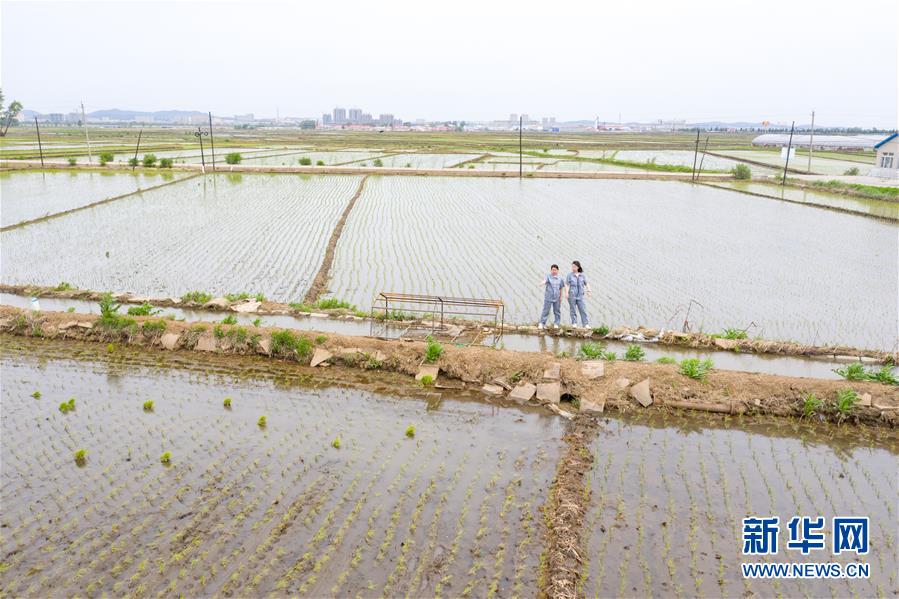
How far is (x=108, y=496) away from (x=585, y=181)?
28059mm

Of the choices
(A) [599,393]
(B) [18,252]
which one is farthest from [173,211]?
(A) [599,393]

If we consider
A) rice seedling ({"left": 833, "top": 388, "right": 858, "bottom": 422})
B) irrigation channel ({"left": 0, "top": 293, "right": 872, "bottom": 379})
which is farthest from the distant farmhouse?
rice seedling ({"left": 833, "top": 388, "right": 858, "bottom": 422})

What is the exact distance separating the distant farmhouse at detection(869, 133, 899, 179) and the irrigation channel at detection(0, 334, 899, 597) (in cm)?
2983

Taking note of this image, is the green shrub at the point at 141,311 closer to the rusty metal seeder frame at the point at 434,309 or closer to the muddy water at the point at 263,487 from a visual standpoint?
the muddy water at the point at 263,487

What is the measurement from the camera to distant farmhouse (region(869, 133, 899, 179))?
29828mm

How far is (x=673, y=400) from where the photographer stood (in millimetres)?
7594

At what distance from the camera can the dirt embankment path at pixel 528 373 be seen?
7.46 m

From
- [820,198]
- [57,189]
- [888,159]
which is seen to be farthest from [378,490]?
[888,159]

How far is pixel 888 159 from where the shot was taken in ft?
101

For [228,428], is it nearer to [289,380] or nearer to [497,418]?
[289,380]

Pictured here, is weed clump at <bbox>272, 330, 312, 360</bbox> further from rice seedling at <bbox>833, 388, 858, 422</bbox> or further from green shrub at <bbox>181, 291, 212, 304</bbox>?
rice seedling at <bbox>833, 388, 858, 422</bbox>

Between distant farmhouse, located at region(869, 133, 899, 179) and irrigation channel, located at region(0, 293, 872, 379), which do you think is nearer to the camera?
irrigation channel, located at region(0, 293, 872, 379)

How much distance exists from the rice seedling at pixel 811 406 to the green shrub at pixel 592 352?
2.56 m

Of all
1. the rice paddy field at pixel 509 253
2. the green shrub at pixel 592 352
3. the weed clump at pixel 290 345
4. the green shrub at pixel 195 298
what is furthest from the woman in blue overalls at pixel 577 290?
the green shrub at pixel 195 298
